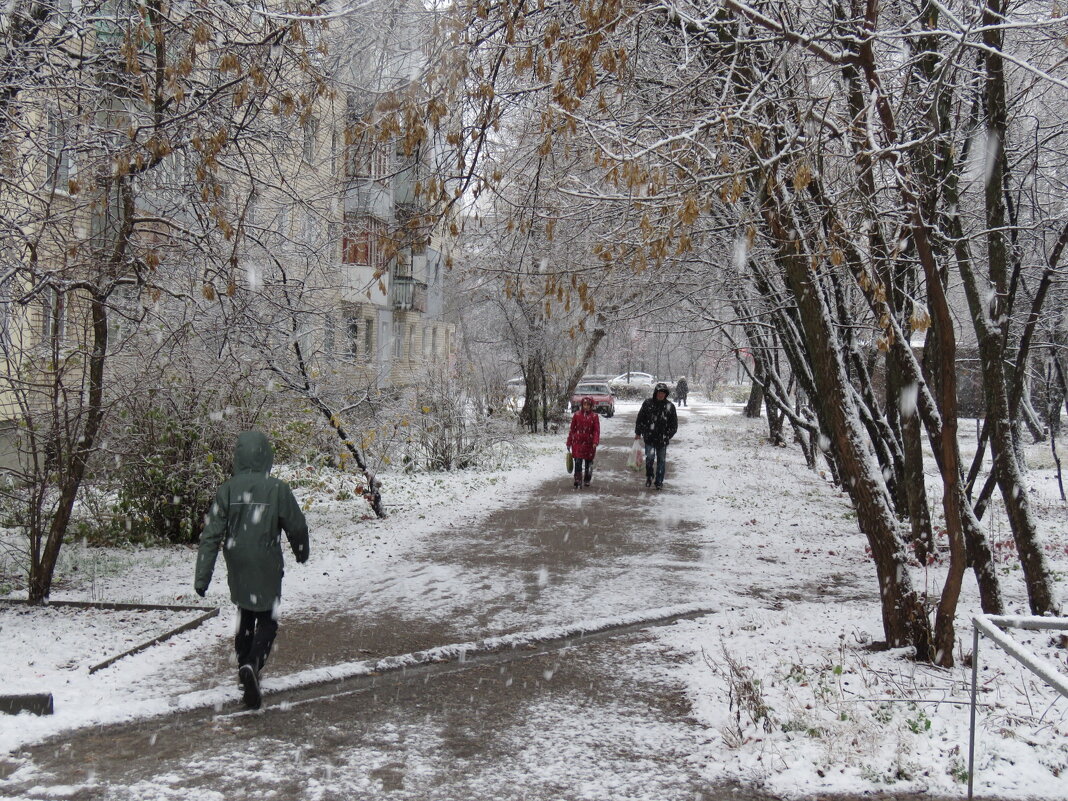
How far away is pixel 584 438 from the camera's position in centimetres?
1623

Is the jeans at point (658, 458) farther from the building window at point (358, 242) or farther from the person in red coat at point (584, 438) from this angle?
the building window at point (358, 242)

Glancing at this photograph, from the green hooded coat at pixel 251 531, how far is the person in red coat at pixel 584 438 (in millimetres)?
10503

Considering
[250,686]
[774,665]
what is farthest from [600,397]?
[250,686]

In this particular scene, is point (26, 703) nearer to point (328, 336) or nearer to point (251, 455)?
point (251, 455)

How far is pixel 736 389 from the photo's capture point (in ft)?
223

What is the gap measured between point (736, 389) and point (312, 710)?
212 ft

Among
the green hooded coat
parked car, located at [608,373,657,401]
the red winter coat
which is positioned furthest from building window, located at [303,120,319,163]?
parked car, located at [608,373,657,401]

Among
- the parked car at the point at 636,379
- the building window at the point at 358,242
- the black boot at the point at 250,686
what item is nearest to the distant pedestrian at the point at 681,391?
the parked car at the point at 636,379

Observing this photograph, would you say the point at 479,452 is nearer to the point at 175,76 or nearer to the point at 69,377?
the point at 69,377

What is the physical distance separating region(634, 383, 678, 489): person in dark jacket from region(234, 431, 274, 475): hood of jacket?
35.4 ft

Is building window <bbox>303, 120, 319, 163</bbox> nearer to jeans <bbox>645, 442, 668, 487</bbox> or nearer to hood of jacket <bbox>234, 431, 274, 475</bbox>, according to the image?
hood of jacket <bbox>234, 431, 274, 475</bbox>

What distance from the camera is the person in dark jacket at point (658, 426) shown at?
16.0m

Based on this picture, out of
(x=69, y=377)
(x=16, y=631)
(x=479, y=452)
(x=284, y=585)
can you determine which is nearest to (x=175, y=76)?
(x=69, y=377)

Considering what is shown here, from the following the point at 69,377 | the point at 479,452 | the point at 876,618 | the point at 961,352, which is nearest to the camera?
the point at 876,618
